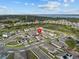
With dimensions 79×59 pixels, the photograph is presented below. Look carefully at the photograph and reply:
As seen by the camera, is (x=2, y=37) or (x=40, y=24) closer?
(x=2, y=37)

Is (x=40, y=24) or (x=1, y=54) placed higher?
(x=40, y=24)

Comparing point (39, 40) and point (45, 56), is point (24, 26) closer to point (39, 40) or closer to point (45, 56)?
point (39, 40)

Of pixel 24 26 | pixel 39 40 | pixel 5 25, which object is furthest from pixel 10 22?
pixel 39 40

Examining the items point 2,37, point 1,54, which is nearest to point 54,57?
point 1,54

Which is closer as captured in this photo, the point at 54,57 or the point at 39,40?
the point at 54,57

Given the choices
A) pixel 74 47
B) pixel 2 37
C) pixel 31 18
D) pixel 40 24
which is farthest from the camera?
pixel 31 18

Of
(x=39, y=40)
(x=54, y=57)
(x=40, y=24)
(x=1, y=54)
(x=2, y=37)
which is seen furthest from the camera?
(x=40, y=24)

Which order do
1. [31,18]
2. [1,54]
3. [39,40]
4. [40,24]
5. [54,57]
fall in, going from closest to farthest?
[54,57]
[1,54]
[39,40]
[40,24]
[31,18]

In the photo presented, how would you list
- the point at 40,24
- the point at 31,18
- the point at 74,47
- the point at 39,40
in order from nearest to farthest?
the point at 74,47
the point at 39,40
the point at 40,24
the point at 31,18

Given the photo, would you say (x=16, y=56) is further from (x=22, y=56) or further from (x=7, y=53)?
(x=7, y=53)
